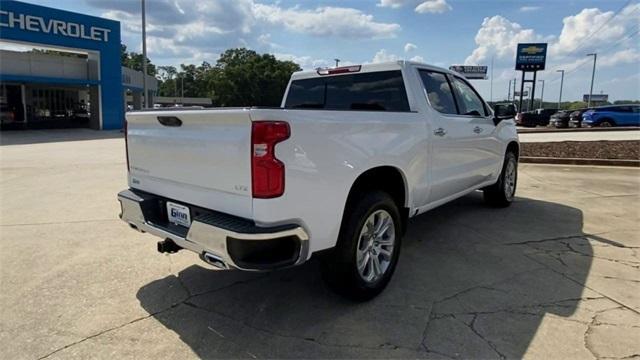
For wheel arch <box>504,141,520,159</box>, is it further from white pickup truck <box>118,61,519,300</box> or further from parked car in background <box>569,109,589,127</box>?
parked car in background <box>569,109,589,127</box>

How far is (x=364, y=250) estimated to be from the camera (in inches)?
143

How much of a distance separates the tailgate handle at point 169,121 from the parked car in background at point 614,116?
29.1 m

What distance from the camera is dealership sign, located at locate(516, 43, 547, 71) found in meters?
53.3

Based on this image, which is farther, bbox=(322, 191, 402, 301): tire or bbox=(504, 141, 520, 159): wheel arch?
bbox=(504, 141, 520, 159): wheel arch

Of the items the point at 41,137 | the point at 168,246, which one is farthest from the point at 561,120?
the point at 168,246

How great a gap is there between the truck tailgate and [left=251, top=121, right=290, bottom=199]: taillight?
0.05 m

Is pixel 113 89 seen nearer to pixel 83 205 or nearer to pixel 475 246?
pixel 83 205

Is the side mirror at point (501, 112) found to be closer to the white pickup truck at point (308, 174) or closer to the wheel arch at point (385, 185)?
the white pickup truck at point (308, 174)

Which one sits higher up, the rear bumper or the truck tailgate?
the truck tailgate

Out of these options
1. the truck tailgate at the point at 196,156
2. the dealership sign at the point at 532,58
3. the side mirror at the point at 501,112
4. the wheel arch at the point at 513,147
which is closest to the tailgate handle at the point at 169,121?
the truck tailgate at the point at 196,156

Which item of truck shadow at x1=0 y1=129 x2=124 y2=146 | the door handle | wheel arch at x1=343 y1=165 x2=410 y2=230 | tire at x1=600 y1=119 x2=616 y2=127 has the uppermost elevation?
tire at x1=600 y1=119 x2=616 y2=127

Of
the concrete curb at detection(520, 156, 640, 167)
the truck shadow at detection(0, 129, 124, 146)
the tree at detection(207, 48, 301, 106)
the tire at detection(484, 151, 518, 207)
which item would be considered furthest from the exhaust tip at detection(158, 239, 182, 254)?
the tree at detection(207, 48, 301, 106)

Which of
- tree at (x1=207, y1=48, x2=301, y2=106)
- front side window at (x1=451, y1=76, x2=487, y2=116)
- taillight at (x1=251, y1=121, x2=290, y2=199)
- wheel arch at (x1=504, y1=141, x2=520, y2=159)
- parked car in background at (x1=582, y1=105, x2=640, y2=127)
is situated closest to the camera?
taillight at (x1=251, y1=121, x2=290, y2=199)

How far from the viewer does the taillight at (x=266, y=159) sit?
2734 mm
